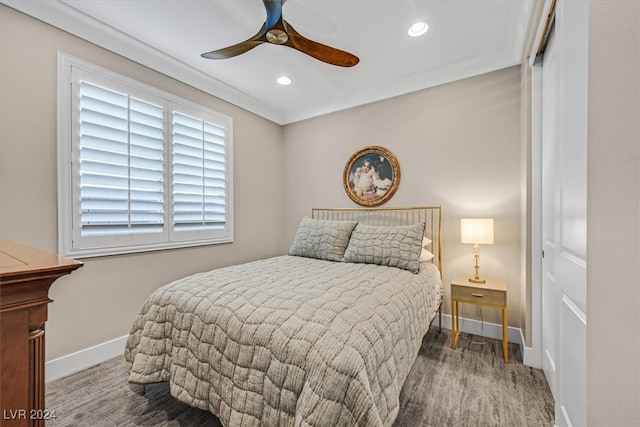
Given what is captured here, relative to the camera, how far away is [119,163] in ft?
7.85

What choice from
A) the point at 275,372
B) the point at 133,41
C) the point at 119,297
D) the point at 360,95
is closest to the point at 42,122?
the point at 133,41

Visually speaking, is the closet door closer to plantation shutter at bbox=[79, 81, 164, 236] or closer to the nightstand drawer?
the nightstand drawer

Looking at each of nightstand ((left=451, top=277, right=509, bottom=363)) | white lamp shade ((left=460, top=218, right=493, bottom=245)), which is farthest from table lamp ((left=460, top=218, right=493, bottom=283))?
nightstand ((left=451, top=277, right=509, bottom=363))

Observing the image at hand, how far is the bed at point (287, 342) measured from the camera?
1079 millimetres

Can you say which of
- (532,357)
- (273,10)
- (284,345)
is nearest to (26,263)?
(284,345)

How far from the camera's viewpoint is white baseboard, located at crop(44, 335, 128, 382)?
2033mm

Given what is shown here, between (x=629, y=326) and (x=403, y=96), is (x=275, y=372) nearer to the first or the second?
(x=629, y=326)

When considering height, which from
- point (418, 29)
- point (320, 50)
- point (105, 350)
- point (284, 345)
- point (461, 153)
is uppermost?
point (418, 29)

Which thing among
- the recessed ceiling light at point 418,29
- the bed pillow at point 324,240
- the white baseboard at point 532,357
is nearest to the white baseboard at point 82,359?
the bed pillow at point 324,240

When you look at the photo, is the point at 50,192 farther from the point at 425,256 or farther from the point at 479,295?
the point at 479,295

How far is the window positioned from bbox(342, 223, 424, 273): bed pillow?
1727mm

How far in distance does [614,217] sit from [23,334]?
1499 mm

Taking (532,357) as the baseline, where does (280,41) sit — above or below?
above

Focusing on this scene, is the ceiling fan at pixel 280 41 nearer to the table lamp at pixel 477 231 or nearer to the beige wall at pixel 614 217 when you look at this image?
the beige wall at pixel 614 217
